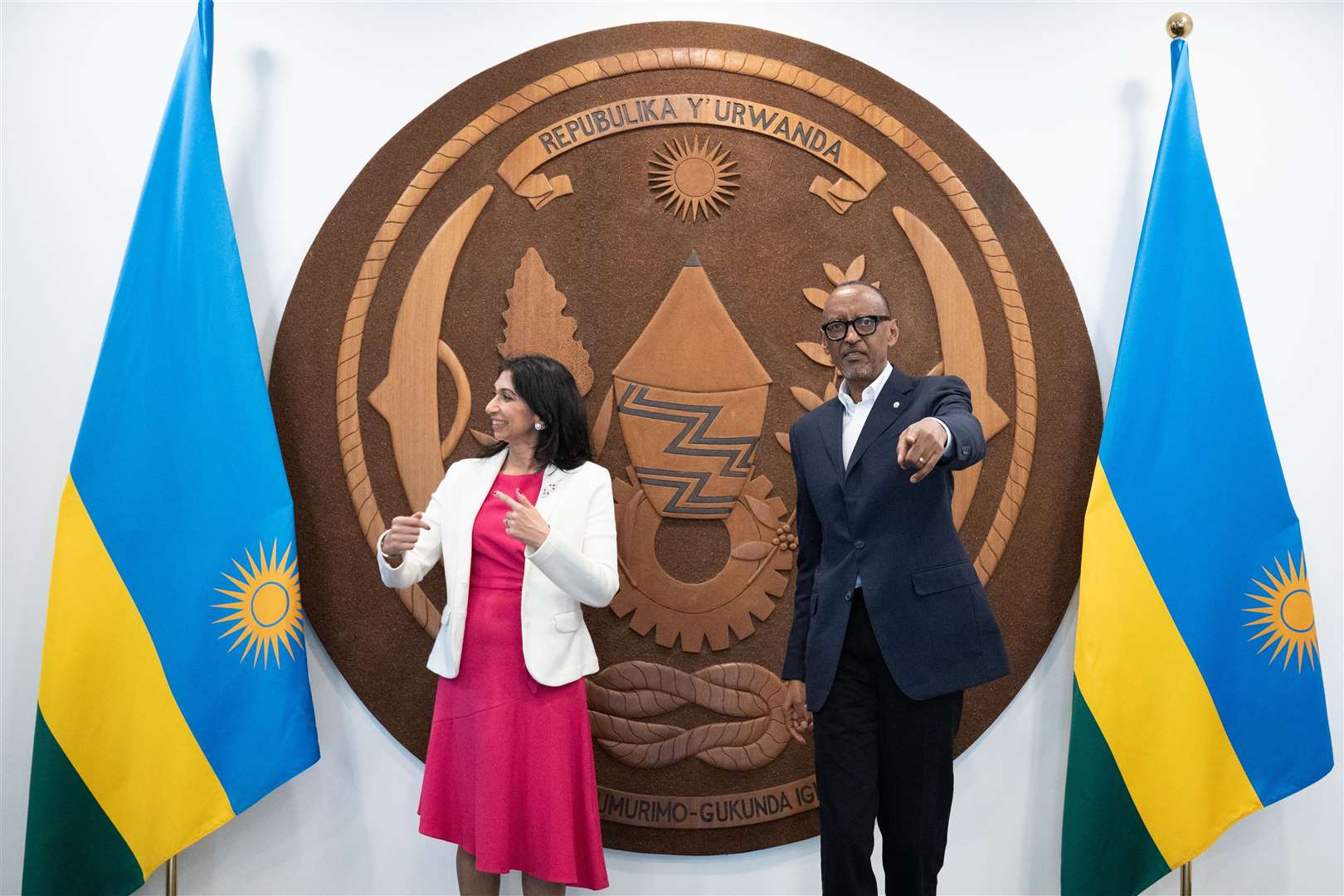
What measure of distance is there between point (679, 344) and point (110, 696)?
1.63m

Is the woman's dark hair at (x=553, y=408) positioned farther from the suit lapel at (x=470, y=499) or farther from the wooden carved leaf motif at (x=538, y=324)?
the wooden carved leaf motif at (x=538, y=324)

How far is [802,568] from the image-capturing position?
203 cm

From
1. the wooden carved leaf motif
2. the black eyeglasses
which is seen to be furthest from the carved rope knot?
the black eyeglasses

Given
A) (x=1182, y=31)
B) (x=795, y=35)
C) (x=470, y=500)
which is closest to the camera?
(x=470, y=500)

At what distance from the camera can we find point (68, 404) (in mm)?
2486

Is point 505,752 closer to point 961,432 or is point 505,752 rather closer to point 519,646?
point 519,646

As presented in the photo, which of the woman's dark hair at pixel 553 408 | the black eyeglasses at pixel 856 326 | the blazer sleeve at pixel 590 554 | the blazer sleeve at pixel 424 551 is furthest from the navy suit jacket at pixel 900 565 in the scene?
the blazer sleeve at pixel 424 551

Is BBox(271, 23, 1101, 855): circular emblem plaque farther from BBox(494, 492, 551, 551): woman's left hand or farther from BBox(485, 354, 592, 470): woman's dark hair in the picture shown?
BBox(494, 492, 551, 551): woman's left hand

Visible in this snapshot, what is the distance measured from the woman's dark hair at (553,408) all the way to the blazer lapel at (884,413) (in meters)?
0.65

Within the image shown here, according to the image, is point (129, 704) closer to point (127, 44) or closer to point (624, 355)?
point (624, 355)

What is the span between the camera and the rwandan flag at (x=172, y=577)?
87.1 inches

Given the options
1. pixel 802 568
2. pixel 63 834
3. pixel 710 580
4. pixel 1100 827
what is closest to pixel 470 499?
pixel 710 580

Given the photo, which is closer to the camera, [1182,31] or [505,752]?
[505,752]

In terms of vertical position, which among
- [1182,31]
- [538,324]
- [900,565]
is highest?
[1182,31]
